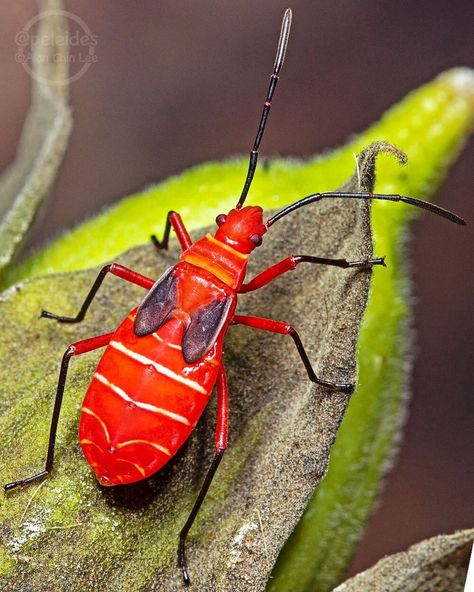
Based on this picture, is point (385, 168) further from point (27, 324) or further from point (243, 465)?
point (27, 324)

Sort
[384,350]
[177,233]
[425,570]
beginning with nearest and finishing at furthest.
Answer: [425,570]
[384,350]
[177,233]

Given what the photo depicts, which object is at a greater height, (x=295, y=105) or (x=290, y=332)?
(x=295, y=105)

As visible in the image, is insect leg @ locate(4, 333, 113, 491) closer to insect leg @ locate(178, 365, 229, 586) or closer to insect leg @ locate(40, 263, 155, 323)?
insect leg @ locate(40, 263, 155, 323)

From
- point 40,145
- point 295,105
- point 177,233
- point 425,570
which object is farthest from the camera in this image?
point 295,105

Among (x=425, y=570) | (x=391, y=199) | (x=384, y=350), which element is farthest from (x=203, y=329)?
(x=425, y=570)

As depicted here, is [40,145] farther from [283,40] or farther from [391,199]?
[391,199]

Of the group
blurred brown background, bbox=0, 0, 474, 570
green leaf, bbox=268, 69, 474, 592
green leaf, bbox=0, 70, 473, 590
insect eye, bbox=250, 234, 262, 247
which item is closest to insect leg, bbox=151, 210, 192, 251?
green leaf, bbox=0, 70, 473, 590

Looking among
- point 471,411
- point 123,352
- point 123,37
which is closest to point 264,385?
point 123,352
